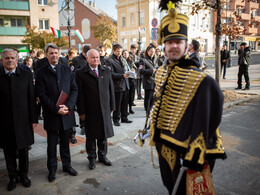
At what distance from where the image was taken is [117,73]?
685cm

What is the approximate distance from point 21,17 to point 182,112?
35527 mm

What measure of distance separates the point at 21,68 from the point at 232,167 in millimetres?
4004

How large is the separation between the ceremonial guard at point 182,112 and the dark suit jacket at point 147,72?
4834 millimetres

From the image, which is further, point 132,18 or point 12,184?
point 132,18

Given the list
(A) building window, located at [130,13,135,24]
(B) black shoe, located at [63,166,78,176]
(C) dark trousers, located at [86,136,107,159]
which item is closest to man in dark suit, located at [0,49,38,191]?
(B) black shoe, located at [63,166,78,176]

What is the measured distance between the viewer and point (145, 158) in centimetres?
473

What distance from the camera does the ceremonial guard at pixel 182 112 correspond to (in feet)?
6.58

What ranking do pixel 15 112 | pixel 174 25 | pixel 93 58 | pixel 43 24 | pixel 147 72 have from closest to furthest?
1. pixel 174 25
2. pixel 15 112
3. pixel 93 58
4. pixel 147 72
5. pixel 43 24

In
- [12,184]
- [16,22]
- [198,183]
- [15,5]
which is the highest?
[15,5]

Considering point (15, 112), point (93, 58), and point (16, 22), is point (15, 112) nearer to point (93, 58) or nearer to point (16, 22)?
point (93, 58)

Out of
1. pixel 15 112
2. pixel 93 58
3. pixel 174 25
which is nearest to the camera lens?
pixel 174 25

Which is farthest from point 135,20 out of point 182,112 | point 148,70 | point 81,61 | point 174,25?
point 182,112

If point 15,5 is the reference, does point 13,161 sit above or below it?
below

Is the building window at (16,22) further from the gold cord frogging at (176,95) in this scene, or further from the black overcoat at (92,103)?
the gold cord frogging at (176,95)
